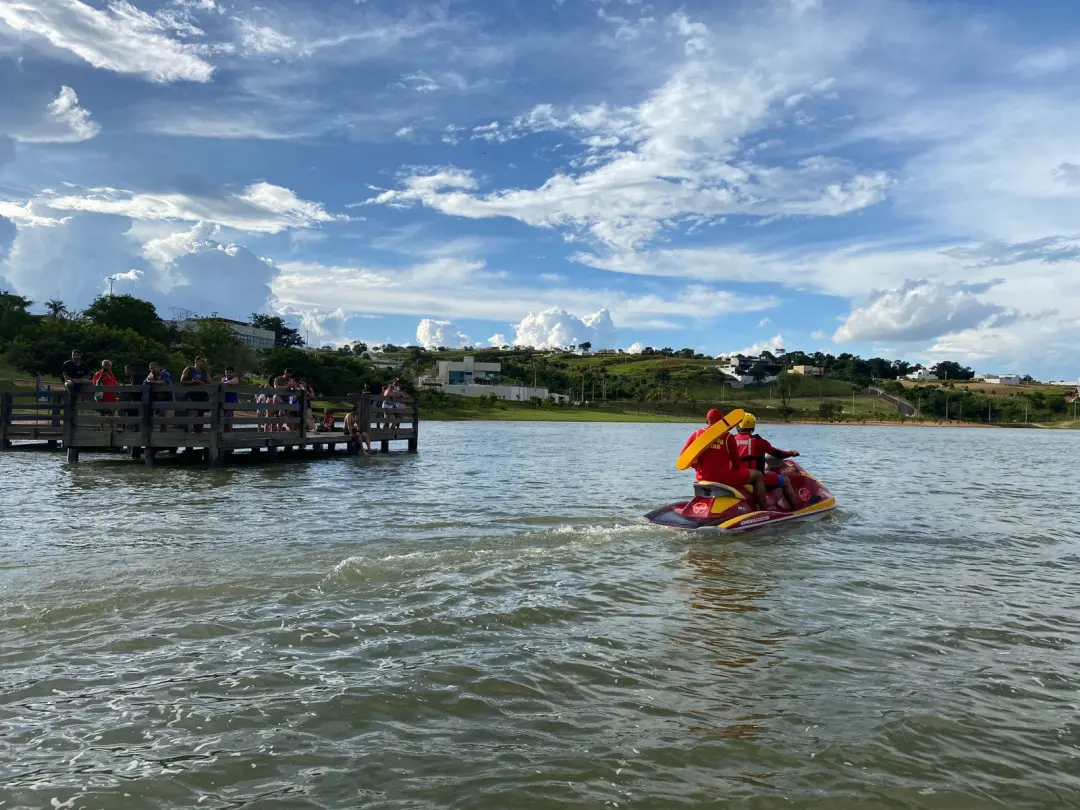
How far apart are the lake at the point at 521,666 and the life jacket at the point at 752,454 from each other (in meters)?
1.35

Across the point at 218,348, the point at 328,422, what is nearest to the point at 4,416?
the point at 328,422

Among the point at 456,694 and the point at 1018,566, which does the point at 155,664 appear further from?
the point at 1018,566

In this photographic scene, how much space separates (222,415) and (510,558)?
13.9m

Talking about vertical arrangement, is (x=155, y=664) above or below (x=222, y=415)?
below

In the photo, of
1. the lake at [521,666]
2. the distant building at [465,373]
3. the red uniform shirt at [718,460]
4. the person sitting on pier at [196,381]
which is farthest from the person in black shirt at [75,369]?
the distant building at [465,373]

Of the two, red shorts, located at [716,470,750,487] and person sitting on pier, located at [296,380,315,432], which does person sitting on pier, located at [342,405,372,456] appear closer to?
person sitting on pier, located at [296,380,315,432]

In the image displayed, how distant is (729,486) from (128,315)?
312ft

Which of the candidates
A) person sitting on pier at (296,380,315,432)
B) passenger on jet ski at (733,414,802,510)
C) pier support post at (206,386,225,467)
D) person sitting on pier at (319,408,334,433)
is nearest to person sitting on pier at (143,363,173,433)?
pier support post at (206,386,225,467)

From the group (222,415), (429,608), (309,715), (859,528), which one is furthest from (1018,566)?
(222,415)

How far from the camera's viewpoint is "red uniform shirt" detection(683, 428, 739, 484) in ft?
42.1

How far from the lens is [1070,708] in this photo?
5594mm

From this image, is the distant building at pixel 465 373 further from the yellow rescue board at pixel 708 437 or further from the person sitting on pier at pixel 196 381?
the yellow rescue board at pixel 708 437

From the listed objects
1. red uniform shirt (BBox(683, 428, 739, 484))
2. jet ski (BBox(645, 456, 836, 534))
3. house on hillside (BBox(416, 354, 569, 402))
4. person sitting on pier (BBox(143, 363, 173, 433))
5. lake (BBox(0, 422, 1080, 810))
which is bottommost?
lake (BBox(0, 422, 1080, 810))

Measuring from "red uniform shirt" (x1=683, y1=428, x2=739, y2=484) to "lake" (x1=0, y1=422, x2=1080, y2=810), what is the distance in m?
1.23
